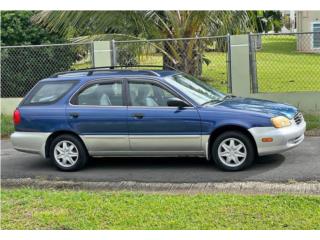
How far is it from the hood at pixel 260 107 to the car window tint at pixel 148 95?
0.81 m

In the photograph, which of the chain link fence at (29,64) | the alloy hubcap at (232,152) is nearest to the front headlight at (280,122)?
the alloy hubcap at (232,152)

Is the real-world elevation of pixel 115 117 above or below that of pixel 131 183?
above

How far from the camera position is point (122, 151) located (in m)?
7.86

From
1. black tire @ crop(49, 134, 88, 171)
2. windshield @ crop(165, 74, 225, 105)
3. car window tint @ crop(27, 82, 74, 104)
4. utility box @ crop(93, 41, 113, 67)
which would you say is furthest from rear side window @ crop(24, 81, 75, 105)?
utility box @ crop(93, 41, 113, 67)

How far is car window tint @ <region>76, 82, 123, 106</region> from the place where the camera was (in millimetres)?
7926

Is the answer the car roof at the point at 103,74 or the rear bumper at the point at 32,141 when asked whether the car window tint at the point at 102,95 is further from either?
the rear bumper at the point at 32,141

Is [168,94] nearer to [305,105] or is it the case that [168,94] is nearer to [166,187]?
[166,187]

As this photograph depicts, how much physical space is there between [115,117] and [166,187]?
1.47 meters

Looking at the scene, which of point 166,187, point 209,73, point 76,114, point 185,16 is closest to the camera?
point 166,187

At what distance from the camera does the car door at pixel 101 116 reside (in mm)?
7773

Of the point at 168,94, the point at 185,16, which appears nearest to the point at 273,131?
the point at 168,94

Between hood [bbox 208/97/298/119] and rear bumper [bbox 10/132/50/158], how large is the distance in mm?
2717

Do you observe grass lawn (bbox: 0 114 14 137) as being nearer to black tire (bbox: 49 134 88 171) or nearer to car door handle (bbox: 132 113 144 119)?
black tire (bbox: 49 134 88 171)

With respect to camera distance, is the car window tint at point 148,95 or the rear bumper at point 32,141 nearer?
the car window tint at point 148,95
